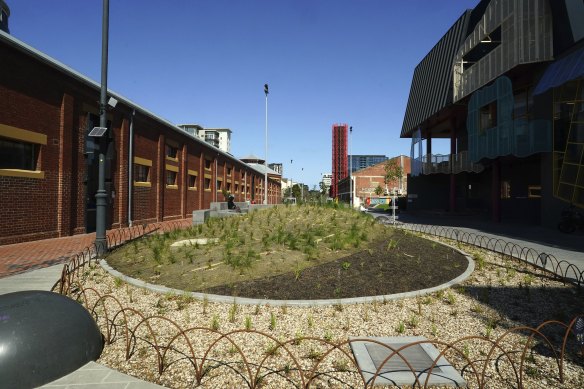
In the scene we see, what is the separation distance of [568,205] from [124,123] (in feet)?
86.4

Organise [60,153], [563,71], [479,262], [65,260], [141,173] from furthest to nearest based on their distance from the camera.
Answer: [141,173] < [563,71] < [60,153] < [65,260] < [479,262]

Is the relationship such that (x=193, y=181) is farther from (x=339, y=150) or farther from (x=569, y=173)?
(x=339, y=150)

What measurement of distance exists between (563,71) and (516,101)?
6.27 metres

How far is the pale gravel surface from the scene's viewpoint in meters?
3.79

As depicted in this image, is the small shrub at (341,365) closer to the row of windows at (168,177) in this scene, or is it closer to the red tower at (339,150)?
the row of windows at (168,177)

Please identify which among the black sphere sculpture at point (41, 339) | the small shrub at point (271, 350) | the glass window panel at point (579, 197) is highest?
the glass window panel at point (579, 197)

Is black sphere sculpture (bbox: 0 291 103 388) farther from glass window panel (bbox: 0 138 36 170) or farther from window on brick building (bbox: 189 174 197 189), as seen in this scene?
window on brick building (bbox: 189 174 197 189)

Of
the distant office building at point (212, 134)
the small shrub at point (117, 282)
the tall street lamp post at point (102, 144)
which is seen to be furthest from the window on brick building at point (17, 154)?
the distant office building at point (212, 134)

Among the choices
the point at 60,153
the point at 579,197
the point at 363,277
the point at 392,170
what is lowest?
the point at 363,277

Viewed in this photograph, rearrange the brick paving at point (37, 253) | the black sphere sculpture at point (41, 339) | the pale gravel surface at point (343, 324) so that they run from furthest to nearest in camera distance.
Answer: the brick paving at point (37, 253), the pale gravel surface at point (343, 324), the black sphere sculpture at point (41, 339)

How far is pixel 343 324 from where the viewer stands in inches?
207

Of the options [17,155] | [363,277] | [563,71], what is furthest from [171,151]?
[563,71]

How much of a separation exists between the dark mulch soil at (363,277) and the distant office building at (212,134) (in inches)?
3629

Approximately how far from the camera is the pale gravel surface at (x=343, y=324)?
3785 millimetres
